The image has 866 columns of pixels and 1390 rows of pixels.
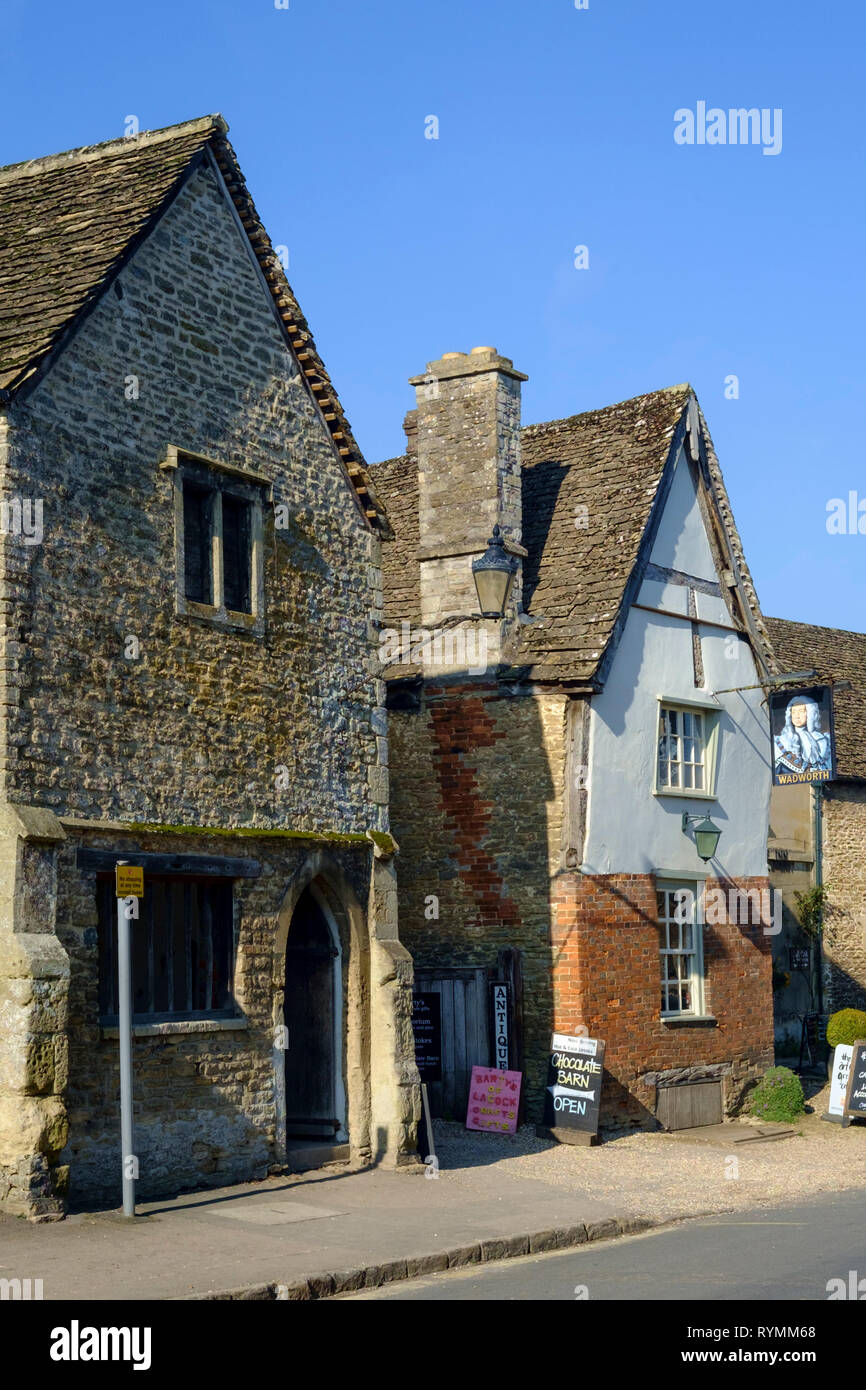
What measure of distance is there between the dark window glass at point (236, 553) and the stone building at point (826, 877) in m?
13.4

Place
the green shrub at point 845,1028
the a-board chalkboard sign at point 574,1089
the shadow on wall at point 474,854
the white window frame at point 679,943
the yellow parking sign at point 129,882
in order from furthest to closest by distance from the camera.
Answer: the green shrub at point 845,1028 → the white window frame at point 679,943 → the shadow on wall at point 474,854 → the a-board chalkboard sign at point 574,1089 → the yellow parking sign at point 129,882

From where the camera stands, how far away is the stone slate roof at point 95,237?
1265 cm

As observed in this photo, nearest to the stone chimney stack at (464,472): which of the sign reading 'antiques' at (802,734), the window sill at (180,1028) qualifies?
the sign reading 'antiques' at (802,734)

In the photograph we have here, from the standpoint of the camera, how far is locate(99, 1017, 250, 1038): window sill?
1223 centimetres

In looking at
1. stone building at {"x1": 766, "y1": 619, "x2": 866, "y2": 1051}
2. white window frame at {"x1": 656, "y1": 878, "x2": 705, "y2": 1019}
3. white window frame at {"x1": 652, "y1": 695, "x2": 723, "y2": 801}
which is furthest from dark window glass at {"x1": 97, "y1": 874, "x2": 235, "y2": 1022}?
stone building at {"x1": 766, "y1": 619, "x2": 866, "y2": 1051}

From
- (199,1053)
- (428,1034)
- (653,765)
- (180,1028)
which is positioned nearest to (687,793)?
(653,765)

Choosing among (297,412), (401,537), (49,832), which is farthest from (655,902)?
(49,832)

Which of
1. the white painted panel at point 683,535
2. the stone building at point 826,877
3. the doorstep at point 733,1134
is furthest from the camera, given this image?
the stone building at point 826,877

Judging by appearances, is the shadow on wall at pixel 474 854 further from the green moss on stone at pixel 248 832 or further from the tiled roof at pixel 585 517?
the green moss on stone at pixel 248 832

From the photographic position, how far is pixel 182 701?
13.3m

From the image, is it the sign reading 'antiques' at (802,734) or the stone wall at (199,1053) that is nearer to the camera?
the stone wall at (199,1053)

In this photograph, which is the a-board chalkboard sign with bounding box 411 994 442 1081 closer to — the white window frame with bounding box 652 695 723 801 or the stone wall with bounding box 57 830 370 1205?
the stone wall with bounding box 57 830 370 1205

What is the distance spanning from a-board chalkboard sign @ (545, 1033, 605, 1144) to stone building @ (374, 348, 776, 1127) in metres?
0.34

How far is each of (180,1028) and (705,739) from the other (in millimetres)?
9863
